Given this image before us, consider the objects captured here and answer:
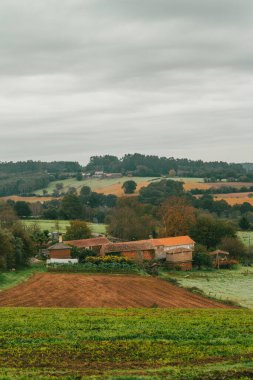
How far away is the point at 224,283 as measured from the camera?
60062mm

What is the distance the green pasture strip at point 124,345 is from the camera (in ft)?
56.1

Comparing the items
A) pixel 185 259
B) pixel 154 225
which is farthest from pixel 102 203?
pixel 185 259

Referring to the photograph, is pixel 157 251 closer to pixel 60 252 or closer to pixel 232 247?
pixel 60 252

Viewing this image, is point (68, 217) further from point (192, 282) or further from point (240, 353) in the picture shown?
point (240, 353)

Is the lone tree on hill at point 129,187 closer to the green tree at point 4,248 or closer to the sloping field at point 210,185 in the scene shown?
the sloping field at point 210,185

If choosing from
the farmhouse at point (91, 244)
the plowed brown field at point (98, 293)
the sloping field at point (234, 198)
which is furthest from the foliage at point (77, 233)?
the sloping field at point (234, 198)

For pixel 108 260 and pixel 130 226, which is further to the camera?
pixel 130 226

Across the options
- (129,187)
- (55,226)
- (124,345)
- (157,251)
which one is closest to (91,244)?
(157,251)

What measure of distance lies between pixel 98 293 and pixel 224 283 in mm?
16766

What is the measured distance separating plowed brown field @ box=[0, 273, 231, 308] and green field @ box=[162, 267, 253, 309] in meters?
2.25

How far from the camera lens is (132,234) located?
9838 centimetres

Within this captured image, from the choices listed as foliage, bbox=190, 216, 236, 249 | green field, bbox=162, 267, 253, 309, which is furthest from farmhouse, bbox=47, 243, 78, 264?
foliage, bbox=190, 216, 236, 249

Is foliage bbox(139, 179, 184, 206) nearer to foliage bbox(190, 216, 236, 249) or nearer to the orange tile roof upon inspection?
foliage bbox(190, 216, 236, 249)

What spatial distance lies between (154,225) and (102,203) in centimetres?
5479
